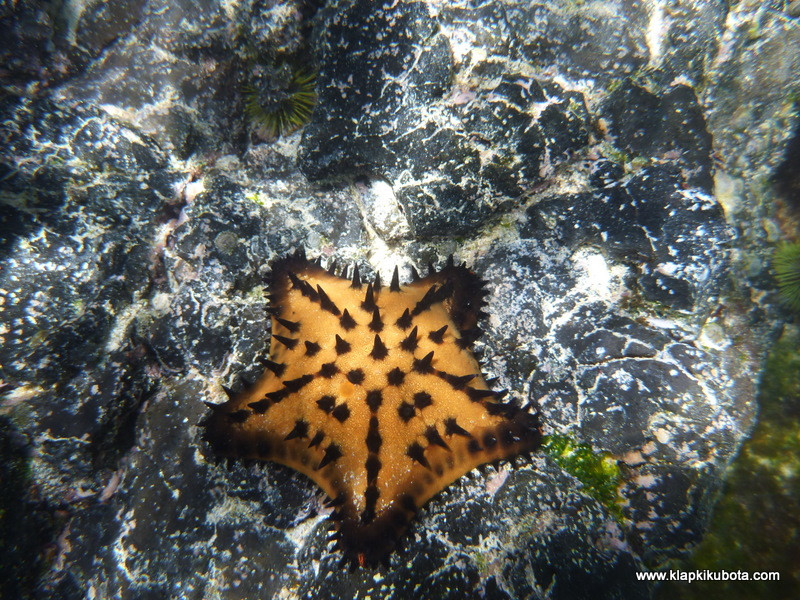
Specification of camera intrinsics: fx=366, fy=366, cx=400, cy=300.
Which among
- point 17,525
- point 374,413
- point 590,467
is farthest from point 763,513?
point 17,525

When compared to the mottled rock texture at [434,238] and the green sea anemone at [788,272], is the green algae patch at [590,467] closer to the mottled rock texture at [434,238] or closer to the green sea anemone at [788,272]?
the mottled rock texture at [434,238]

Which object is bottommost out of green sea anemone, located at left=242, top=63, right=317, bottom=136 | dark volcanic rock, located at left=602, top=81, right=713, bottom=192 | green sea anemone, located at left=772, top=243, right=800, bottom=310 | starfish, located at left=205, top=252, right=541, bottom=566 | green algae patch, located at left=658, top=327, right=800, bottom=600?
green algae patch, located at left=658, top=327, right=800, bottom=600

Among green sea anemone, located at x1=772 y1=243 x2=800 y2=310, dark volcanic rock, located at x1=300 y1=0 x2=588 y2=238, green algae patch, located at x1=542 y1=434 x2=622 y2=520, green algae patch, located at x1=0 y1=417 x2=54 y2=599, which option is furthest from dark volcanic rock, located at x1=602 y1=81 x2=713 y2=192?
green algae patch, located at x1=0 y1=417 x2=54 y2=599

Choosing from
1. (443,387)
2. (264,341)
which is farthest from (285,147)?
Result: (443,387)

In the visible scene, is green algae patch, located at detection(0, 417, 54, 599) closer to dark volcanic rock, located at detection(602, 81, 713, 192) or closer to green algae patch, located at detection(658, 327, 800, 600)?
green algae patch, located at detection(658, 327, 800, 600)

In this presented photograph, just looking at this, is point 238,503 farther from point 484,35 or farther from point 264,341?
point 484,35

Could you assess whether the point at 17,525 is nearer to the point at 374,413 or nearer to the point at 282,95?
the point at 374,413
